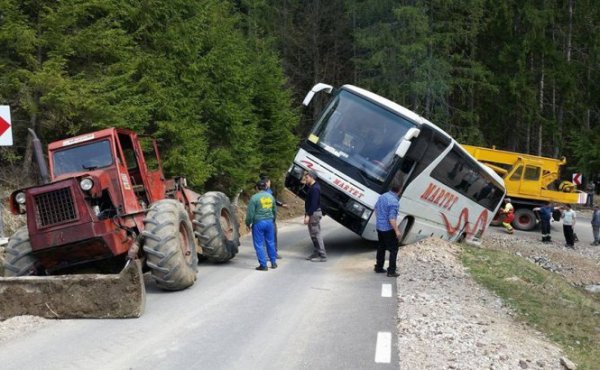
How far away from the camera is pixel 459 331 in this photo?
7285 millimetres

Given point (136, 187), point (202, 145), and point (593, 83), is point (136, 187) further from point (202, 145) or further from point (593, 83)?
point (593, 83)

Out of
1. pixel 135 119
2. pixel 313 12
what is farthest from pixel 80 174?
pixel 313 12

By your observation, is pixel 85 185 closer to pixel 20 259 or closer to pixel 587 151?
pixel 20 259

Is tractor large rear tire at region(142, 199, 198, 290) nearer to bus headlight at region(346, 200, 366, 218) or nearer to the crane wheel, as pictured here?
bus headlight at region(346, 200, 366, 218)

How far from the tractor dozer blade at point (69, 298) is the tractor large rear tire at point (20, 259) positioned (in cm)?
88

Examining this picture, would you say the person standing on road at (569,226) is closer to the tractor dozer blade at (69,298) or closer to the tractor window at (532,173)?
the tractor window at (532,173)

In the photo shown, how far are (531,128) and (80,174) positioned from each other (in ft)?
130

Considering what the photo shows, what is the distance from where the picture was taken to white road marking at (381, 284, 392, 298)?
9484 mm

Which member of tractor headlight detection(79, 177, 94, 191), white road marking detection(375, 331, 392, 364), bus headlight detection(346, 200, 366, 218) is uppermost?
tractor headlight detection(79, 177, 94, 191)

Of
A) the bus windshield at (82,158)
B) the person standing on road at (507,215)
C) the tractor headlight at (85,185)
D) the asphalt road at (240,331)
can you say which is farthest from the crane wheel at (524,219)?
the tractor headlight at (85,185)

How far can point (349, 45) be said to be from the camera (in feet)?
150

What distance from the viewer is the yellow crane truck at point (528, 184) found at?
27312 millimetres

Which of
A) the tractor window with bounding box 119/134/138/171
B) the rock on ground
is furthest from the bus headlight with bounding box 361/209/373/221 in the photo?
the tractor window with bounding box 119/134/138/171

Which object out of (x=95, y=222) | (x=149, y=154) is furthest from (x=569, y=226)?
(x=95, y=222)
